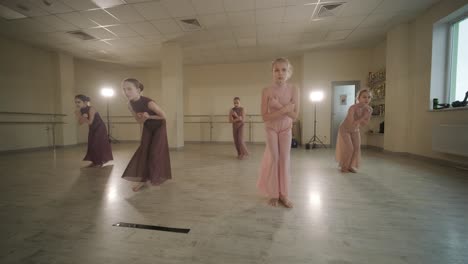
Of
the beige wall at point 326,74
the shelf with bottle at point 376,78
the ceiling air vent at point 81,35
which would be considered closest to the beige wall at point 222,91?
the beige wall at point 326,74

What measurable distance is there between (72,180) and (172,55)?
4669mm

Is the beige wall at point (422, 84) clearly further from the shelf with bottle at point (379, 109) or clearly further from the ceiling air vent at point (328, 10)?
the ceiling air vent at point (328, 10)

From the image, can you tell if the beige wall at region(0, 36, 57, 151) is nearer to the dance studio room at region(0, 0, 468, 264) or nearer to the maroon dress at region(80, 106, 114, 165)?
the dance studio room at region(0, 0, 468, 264)

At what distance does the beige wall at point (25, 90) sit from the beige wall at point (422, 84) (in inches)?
447

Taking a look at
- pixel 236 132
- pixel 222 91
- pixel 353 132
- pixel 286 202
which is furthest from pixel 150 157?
pixel 222 91

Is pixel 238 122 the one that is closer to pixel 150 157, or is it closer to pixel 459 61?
pixel 150 157

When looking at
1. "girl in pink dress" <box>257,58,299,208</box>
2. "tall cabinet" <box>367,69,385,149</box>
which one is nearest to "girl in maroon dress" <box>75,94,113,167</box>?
"girl in pink dress" <box>257,58,299,208</box>

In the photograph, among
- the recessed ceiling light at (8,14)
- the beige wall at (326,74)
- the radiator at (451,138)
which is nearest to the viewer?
the radiator at (451,138)

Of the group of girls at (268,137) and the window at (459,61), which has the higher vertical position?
the window at (459,61)

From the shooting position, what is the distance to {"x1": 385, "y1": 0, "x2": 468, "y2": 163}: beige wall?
4102 millimetres

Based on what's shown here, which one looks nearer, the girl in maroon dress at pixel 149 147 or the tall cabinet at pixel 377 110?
the girl in maroon dress at pixel 149 147

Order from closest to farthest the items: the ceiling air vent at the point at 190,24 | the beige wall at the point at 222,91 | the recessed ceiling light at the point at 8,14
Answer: the recessed ceiling light at the point at 8,14, the ceiling air vent at the point at 190,24, the beige wall at the point at 222,91

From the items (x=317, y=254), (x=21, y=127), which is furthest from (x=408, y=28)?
(x=21, y=127)

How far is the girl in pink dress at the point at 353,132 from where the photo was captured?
3.27 m
